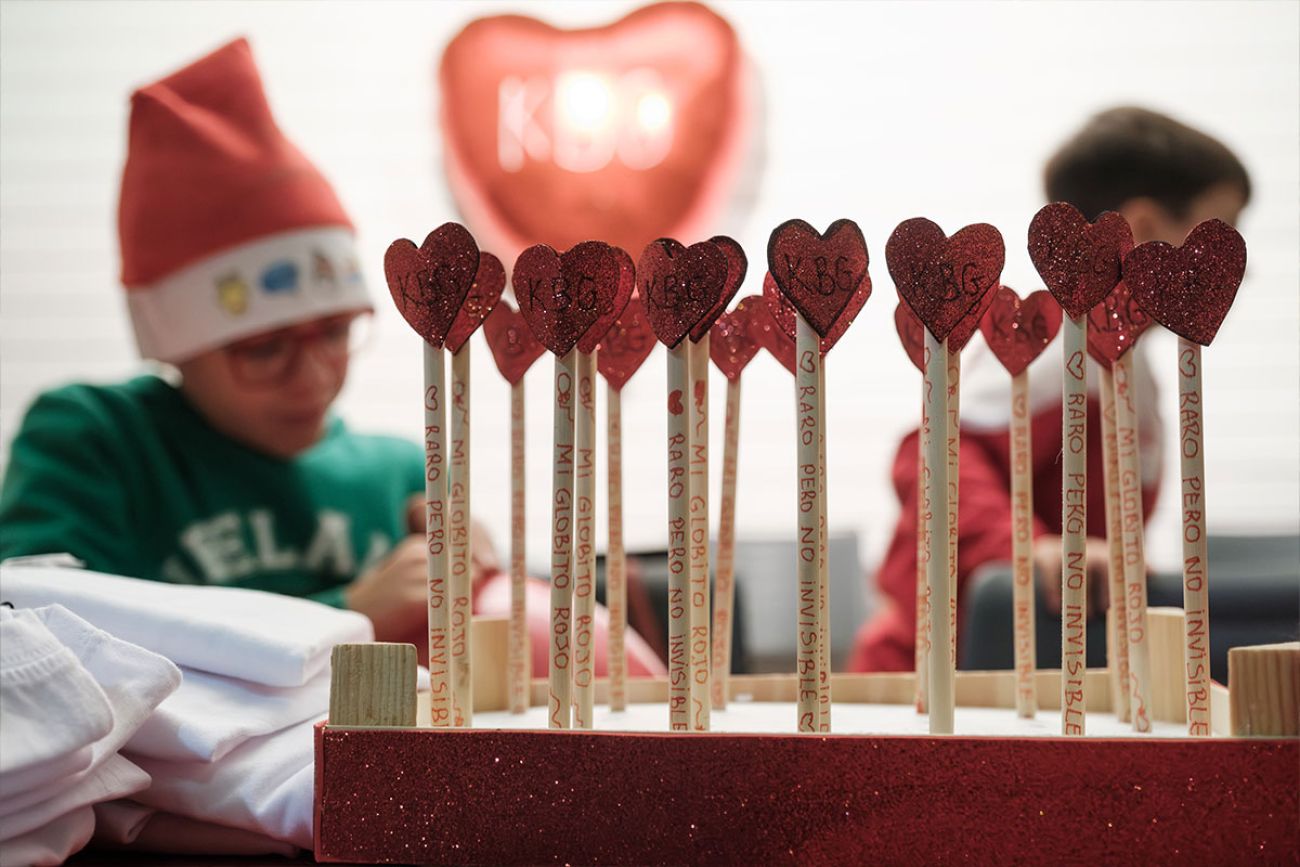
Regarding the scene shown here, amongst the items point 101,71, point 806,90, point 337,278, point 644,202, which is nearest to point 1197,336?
point 337,278

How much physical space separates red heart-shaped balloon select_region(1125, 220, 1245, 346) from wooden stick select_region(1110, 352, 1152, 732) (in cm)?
11

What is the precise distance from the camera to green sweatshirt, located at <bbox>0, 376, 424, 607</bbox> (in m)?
1.32

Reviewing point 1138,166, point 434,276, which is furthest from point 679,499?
point 1138,166

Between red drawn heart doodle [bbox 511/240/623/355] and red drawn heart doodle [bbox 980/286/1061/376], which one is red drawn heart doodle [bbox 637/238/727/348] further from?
red drawn heart doodle [bbox 980/286/1061/376]

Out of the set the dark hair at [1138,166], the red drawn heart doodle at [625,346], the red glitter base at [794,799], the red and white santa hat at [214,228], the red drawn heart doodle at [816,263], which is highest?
the dark hair at [1138,166]

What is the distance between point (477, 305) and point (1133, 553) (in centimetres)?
38

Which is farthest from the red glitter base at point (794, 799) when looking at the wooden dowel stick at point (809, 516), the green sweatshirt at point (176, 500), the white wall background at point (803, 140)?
the white wall background at point (803, 140)

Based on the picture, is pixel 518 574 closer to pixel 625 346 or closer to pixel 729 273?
pixel 625 346

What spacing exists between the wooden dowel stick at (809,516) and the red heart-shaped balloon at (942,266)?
5 centimetres

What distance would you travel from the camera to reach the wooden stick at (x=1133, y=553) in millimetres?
628

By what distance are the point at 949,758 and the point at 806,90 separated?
1.99 metres

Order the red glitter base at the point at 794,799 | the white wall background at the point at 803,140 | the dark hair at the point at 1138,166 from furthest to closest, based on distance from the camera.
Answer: the white wall background at the point at 803,140 → the dark hair at the point at 1138,166 → the red glitter base at the point at 794,799

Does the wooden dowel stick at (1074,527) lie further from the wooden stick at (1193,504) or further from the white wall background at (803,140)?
the white wall background at (803,140)

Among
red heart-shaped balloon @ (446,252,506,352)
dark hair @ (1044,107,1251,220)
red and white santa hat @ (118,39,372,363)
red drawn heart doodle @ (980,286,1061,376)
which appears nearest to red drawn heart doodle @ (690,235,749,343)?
red heart-shaped balloon @ (446,252,506,352)
